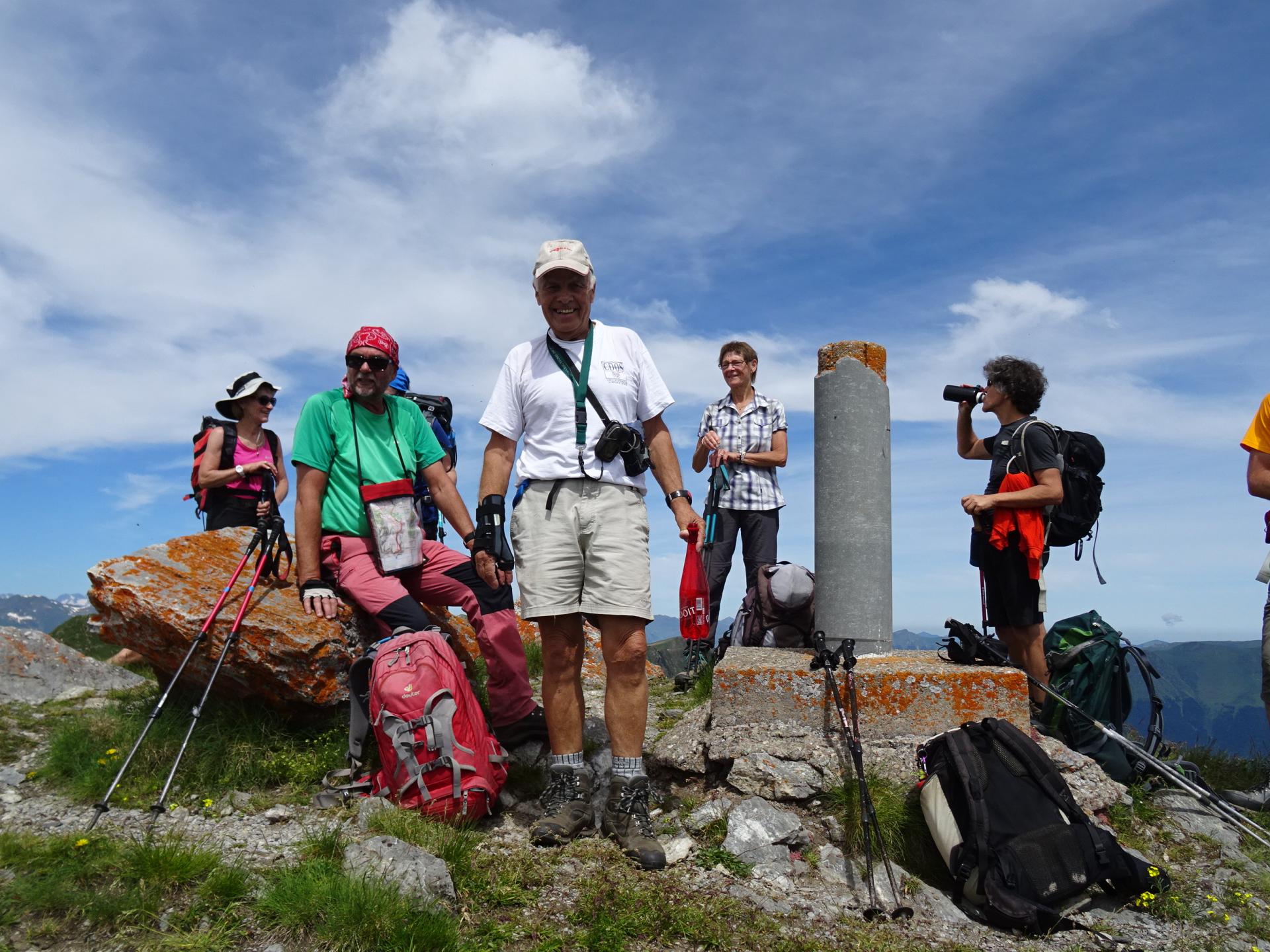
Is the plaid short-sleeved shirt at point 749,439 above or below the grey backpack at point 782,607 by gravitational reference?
above

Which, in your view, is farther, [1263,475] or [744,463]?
[744,463]

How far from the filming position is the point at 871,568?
5.33 meters

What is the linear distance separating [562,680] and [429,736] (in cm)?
70

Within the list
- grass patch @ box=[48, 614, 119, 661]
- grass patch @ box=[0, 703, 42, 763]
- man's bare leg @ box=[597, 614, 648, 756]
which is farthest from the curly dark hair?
grass patch @ box=[48, 614, 119, 661]

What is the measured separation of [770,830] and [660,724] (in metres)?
2.02

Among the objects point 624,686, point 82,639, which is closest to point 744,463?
point 624,686

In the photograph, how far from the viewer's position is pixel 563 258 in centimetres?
420

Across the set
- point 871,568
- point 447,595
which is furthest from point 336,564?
point 871,568

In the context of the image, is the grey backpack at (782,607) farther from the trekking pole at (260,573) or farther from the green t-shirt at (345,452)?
the trekking pole at (260,573)

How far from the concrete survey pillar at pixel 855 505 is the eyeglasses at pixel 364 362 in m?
2.85

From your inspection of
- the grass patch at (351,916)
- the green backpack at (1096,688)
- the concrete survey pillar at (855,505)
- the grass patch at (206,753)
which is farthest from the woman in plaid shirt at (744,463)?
the grass patch at (351,916)

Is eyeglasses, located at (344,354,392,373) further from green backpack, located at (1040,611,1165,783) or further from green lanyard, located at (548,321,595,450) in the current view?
green backpack, located at (1040,611,1165,783)

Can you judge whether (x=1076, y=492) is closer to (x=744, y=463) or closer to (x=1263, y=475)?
(x=1263, y=475)

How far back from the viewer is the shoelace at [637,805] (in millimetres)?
3977
